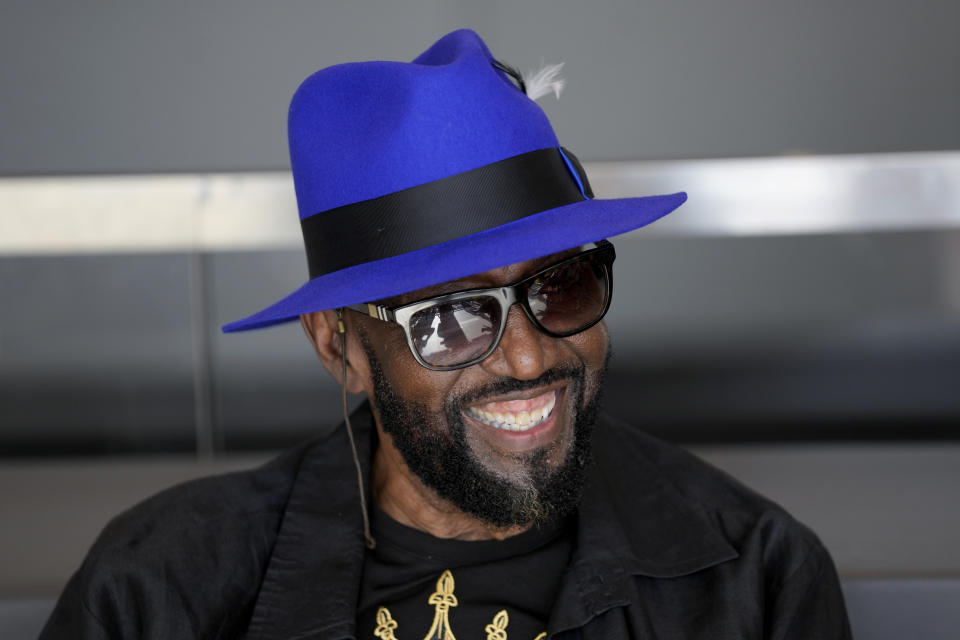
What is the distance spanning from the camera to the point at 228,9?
3.75 m

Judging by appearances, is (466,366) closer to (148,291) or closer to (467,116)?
(467,116)

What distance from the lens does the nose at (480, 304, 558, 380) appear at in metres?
1.47

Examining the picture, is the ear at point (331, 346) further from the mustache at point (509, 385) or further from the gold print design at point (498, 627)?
the gold print design at point (498, 627)

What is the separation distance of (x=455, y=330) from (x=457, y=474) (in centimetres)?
24

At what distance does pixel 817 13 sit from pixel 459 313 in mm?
2739

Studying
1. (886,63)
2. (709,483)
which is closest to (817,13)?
(886,63)

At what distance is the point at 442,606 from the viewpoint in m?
1.56

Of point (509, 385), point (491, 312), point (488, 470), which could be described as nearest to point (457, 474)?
point (488, 470)

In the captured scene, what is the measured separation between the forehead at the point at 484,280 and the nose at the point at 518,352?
0.05 meters

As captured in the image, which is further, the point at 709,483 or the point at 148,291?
the point at 148,291

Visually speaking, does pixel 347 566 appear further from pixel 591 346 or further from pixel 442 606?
pixel 591 346

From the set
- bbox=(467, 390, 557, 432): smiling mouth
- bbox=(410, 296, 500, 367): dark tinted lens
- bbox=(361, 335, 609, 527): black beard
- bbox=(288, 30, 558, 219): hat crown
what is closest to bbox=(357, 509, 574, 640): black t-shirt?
bbox=(361, 335, 609, 527): black beard

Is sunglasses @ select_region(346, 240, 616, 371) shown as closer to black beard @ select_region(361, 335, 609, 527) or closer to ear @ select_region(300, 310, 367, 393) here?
black beard @ select_region(361, 335, 609, 527)

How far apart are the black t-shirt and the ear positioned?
0.80 ft
